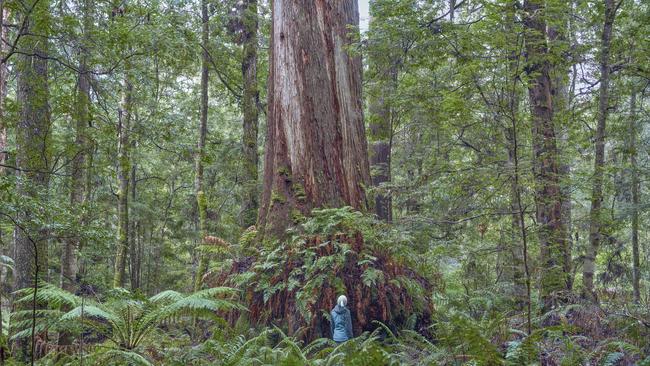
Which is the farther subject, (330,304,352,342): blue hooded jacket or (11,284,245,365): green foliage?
(330,304,352,342): blue hooded jacket

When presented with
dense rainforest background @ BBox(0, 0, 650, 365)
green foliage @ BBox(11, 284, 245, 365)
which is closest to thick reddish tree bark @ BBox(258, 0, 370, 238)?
dense rainforest background @ BBox(0, 0, 650, 365)

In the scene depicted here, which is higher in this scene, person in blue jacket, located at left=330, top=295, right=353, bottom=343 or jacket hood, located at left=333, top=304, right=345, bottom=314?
jacket hood, located at left=333, top=304, right=345, bottom=314

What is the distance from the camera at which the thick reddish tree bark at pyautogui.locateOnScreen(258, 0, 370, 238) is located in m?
8.00

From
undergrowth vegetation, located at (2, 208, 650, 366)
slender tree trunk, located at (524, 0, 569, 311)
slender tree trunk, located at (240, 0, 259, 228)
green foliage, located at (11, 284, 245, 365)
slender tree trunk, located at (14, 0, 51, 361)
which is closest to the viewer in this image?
undergrowth vegetation, located at (2, 208, 650, 366)


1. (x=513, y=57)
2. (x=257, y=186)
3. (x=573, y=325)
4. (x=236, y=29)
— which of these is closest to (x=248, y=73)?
(x=236, y=29)

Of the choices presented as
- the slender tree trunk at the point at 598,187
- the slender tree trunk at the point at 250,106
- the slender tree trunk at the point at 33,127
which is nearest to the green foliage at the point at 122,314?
the slender tree trunk at the point at 33,127

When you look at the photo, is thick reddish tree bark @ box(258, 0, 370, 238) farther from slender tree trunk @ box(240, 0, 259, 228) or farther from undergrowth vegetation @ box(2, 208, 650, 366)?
slender tree trunk @ box(240, 0, 259, 228)

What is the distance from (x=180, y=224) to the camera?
61.0 feet

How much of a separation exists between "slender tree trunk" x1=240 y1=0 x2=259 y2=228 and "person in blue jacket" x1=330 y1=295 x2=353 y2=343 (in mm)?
6485

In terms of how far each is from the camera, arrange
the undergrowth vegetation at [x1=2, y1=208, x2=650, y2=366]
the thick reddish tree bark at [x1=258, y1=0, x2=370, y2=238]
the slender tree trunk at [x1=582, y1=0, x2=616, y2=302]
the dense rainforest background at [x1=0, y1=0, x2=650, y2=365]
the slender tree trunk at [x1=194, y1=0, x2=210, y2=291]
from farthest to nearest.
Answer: the slender tree trunk at [x1=194, y1=0, x2=210, y2=291] → the thick reddish tree bark at [x1=258, y1=0, x2=370, y2=238] → the slender tree trunk at [x1=582, y1=0, x2=616, y2=302] → the dense rainforest background at [x1=0, y1=0, x2=650, y2=365] → the undergrowth vegetation at [x1=2, y1=208, x2=650, y2=366]

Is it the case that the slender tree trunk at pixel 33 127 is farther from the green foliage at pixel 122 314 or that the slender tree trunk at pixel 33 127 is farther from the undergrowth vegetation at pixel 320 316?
the green foliage at pixel 122 314

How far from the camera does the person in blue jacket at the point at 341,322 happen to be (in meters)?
6.00

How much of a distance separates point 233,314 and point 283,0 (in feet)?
17.0

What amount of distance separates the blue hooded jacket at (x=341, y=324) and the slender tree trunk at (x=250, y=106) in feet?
21.3
